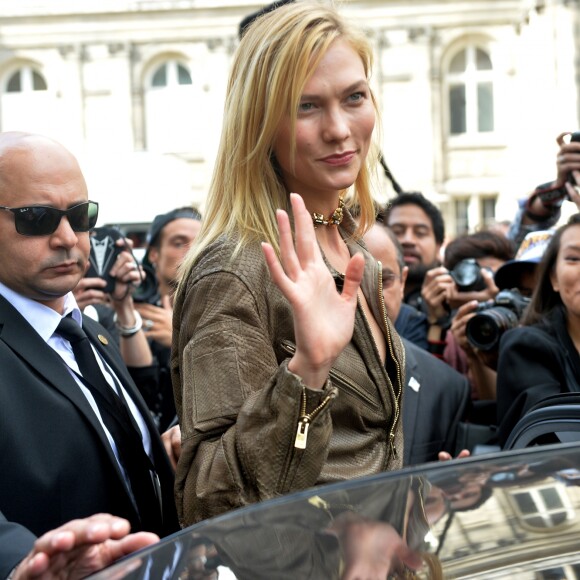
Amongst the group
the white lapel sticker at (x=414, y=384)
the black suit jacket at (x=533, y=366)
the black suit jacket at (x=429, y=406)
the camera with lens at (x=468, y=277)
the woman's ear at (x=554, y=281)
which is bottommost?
the black suit jacket at (x=429, y=406)

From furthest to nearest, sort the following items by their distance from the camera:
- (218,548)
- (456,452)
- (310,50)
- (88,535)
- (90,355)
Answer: (456,452)
(90,355)
(310,50)
(88,535)
(218,548)

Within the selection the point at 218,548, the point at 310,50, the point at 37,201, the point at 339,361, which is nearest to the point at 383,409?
the point at 339,361

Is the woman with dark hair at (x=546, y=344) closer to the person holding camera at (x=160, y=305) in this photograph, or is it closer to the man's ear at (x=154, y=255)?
the person holding camera at (x=160, y=305)

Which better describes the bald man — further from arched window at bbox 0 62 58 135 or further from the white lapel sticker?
arched window at bbox 0 62 58 135

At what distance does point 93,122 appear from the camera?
25938 millimetres

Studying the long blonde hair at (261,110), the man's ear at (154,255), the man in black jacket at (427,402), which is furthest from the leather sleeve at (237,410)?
the man's ear at (154,255)

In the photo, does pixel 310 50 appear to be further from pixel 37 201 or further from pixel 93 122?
pixel 93 122

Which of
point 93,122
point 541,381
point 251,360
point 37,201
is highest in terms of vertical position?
point 93,122

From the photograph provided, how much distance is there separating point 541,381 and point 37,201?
171 centimetres

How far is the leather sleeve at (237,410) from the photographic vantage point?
1630mm

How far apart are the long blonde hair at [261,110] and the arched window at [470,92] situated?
25126 millimetres

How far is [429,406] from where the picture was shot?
11.4 feet

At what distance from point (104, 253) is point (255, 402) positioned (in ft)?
8.49

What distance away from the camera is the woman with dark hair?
10.3 ft
